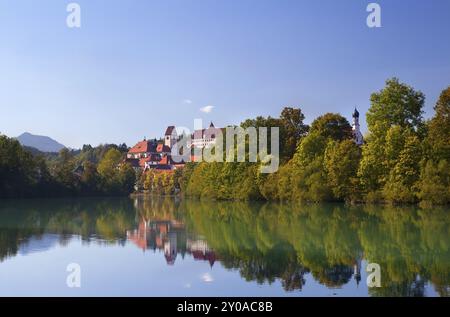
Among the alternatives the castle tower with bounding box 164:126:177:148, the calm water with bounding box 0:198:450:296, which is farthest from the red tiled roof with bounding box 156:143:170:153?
the calm water with bounding box 0:198:450:296

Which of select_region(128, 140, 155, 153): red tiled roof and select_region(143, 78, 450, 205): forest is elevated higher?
select_region(128, 140, 155, 153): red tiled roof

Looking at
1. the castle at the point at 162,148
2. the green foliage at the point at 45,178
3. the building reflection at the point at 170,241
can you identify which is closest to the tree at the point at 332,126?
the building reflection at the point at 170,241

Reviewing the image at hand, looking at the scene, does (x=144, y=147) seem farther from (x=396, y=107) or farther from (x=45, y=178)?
(x=396, y=107)

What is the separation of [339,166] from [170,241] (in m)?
27.7

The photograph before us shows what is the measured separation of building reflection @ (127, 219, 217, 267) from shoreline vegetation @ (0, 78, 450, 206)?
829 inches

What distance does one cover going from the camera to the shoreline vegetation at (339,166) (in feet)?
140

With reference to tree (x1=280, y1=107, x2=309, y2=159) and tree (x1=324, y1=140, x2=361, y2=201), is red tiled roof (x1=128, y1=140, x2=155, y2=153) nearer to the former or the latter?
tree (x1=280, y1=107, x2=309, y2=159)

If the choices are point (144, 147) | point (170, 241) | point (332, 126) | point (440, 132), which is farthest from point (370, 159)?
point (144, 147)

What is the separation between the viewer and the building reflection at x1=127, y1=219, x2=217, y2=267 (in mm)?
18141

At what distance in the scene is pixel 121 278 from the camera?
1415cm

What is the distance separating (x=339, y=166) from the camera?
4709 cm

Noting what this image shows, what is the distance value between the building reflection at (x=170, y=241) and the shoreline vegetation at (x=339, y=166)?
21.1 m

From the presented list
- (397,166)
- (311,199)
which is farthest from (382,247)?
(311,199)
